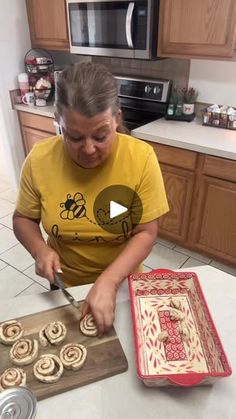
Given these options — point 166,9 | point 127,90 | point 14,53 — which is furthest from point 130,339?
point 14,53

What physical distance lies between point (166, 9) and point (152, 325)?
5.80ft

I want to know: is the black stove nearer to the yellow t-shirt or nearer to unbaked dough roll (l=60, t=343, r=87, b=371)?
the yellow t-shirt

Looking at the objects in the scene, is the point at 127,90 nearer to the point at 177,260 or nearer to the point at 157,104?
the point at 157,104

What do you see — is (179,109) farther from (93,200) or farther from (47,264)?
(47,264)

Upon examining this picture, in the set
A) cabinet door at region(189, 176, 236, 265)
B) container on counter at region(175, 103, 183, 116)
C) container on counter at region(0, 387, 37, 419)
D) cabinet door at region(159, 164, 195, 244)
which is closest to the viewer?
container on counter at region(0, 387, 37, 419)

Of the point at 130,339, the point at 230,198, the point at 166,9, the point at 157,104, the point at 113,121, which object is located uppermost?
the point at 166,9

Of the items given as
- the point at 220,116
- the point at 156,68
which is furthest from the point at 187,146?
the point at 156,68

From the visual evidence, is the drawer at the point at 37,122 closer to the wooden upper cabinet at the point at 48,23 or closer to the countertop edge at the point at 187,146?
the wooden upper cabinet at the point at 48,23

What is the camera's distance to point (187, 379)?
0.60 meters

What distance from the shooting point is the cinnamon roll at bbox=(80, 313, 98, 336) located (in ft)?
2.40

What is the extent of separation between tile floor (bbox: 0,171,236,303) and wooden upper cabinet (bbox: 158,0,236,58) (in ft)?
4.23

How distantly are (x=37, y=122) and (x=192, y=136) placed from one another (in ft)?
4.45

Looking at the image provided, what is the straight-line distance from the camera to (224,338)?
744mm

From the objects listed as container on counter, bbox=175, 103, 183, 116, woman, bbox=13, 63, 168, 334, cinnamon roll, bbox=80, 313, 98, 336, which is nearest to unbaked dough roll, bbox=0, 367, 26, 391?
cinnamon roll, bbox=80, 313, 98, 336
